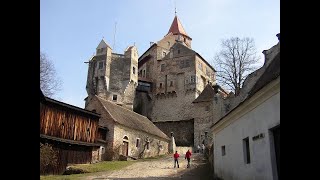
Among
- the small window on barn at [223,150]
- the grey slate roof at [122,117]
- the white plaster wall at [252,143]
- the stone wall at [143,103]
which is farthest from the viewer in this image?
the stone wall at [143,103]

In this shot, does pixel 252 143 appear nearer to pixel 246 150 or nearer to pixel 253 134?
pixel 253 134

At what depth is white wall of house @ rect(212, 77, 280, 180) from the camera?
10.6 metres

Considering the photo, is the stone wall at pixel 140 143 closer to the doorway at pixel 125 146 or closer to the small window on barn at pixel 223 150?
the doorway at pixel 125 146

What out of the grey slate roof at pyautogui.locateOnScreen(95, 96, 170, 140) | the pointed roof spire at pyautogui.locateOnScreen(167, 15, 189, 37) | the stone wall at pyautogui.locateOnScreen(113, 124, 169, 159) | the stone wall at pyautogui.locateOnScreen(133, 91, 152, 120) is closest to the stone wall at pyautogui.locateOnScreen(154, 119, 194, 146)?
the stone wall at pyautogui.locateOnScreen(133, 91, 152, 120)

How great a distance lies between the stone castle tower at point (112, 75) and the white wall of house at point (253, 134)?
152 ft

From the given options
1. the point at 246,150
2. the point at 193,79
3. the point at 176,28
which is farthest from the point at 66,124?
the point at 176,28

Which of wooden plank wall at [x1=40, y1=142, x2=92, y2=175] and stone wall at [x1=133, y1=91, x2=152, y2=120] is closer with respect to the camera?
wooden plank wall at [x1=40, y1=142, x2=92, y2=175]

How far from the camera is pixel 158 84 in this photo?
224ft

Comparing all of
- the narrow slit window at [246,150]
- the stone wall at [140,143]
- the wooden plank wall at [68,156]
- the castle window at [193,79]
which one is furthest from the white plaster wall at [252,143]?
the castle window at [193,79]

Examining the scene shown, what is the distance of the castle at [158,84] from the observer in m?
62.5

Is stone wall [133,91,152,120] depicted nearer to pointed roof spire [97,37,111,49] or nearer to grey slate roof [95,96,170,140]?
pointed roof spire [97,37,111,49]

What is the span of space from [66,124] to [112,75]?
116ft
